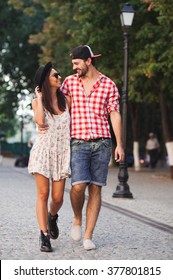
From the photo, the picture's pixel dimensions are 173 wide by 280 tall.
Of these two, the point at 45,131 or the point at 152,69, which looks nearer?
the point at 45,131

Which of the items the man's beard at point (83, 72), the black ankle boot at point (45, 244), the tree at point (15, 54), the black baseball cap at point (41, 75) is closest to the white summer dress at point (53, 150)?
the black baseball cap at point (41, 75)

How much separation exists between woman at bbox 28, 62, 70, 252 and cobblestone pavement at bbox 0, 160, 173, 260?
1.31 ft

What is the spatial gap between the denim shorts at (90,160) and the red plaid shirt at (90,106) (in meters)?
0.08

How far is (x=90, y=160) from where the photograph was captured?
7.97m

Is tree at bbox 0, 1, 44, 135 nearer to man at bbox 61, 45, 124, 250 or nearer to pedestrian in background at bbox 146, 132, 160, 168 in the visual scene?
pedestrian in background at bbox 146, 132, 160, 168

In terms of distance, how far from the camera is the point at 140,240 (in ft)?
29.2

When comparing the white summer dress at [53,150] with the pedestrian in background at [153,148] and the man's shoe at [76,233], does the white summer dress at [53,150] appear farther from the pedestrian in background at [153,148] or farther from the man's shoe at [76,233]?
the pedestrian in background at [153,148]

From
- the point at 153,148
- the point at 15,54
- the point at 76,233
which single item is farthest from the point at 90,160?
the point at 15,54

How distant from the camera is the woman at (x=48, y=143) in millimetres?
7781

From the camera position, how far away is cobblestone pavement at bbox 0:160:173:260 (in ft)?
25.2

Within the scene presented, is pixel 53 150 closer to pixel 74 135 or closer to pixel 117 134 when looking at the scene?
pixel 74 135
